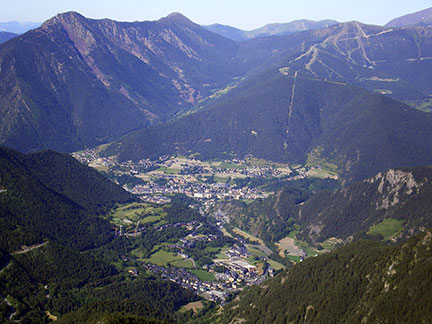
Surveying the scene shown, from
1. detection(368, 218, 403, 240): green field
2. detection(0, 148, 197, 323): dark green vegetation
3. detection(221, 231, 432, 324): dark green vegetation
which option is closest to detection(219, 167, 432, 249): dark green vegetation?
detection(368, 218, 403, 240): green field

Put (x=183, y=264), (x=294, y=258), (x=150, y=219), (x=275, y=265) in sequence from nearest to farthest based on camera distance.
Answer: (x=183, y=264) < (x=275, y=265) < (x=294, y=258) < (x=150, y=219)

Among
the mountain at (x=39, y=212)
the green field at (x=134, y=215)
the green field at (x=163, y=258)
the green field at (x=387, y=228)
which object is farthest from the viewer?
the green field at (x=134, y=215)

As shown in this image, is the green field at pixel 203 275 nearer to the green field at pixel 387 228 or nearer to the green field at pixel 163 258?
the green field at pixel 163 258

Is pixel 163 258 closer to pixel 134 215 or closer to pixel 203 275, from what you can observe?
pixel 203 275

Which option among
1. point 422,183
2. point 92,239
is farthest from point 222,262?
point 422,183

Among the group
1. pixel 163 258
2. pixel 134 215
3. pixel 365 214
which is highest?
pixel 365 214

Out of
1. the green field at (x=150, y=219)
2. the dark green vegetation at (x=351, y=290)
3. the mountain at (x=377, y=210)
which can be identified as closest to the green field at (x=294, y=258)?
the mountain at (x=377, y=210)

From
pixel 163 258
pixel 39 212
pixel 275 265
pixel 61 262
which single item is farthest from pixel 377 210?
pixel 39 212
